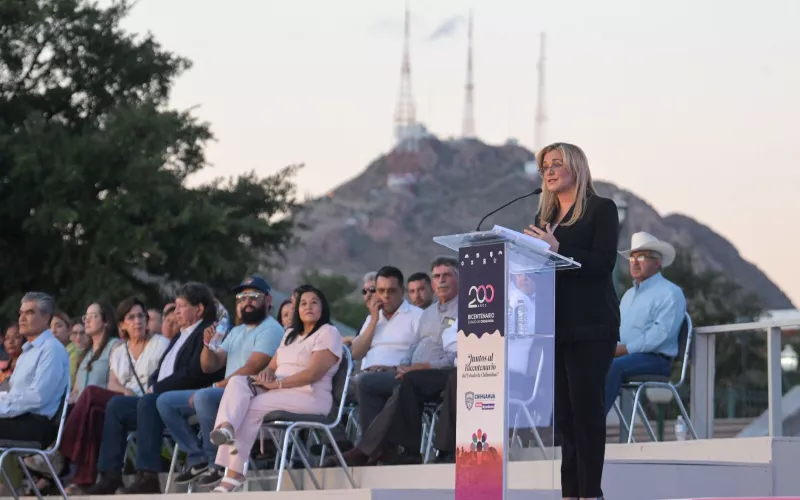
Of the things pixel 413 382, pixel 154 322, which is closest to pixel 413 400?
pixel 413 382

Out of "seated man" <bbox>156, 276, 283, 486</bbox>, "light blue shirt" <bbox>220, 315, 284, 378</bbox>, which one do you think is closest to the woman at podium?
"seated man" <bbox>156, 276, 283, 486</bbox>

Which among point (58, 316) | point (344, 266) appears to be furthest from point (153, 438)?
point (344, 266)

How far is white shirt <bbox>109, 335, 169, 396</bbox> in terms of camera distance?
968cm

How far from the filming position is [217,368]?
8906 millimetres

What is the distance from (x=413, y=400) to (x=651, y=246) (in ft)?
6.12

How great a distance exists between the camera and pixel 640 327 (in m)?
8.35

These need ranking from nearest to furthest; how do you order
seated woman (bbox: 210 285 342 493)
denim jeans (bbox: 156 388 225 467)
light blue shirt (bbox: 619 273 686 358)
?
1. seated woman (bbox: 210 285 342 493)
2. light blue shirt (bbox: 619 273 686 358)
3. denim jeans (bbox: 156 388 225 467)

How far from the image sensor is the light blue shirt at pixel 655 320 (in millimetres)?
8242

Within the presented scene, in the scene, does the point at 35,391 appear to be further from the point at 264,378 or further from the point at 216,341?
the point at 264,378

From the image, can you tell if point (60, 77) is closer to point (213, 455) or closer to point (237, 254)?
point (237, 254)

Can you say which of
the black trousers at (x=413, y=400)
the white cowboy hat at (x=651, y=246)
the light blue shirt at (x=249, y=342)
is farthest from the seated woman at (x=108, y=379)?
the white cowboy hat at (x=651, y=246)

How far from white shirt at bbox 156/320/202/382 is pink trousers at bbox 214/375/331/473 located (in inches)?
48.7

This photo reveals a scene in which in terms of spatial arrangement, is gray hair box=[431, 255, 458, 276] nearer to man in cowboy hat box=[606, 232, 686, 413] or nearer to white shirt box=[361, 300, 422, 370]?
white shirt box=[361, 300, 422, 370]

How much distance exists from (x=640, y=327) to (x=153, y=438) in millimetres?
3117
